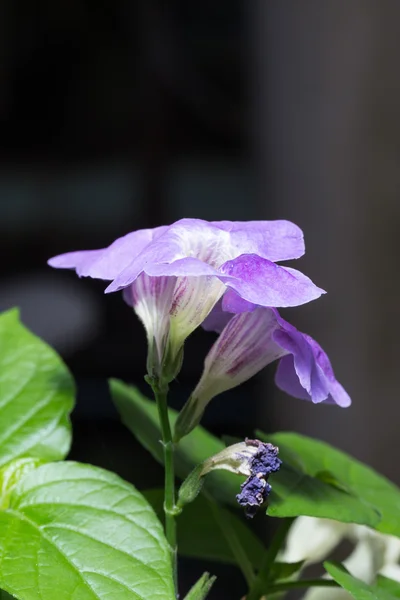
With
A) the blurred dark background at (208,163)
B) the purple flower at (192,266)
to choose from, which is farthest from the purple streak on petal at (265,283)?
the blurred dark background at (208,163)

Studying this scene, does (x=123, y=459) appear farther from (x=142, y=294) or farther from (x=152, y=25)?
(x=142, y=294)

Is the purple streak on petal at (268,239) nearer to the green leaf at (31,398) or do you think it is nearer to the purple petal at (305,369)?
the purple petal at (305,369)

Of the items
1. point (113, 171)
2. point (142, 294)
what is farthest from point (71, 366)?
point (142, 294)

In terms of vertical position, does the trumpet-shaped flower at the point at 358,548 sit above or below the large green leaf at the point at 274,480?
below

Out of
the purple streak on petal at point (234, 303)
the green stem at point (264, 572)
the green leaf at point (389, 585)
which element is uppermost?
the purple streak on petal at point (234, 303)

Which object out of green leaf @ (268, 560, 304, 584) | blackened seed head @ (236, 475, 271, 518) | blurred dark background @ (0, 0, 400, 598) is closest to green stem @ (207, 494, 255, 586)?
green leaf @ (268, 560, 304, 584)

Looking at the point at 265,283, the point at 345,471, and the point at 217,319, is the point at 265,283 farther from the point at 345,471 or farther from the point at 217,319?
the point at 345,471

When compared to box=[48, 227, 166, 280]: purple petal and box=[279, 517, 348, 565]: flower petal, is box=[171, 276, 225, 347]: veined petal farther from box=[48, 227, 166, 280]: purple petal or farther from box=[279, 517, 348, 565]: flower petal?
box=[279, 517, 348, 565]: flower petal
